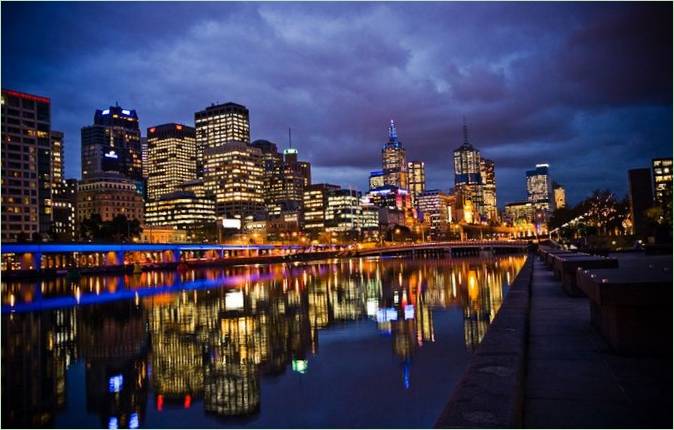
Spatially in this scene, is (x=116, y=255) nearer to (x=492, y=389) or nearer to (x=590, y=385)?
(x=590, y=385)

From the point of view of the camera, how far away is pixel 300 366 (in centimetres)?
1576

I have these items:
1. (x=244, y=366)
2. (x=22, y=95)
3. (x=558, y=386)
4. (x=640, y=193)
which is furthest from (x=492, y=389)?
(x=22, y=95)

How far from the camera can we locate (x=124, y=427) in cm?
1107

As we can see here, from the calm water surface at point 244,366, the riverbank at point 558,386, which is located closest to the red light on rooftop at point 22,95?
the calm water surface at point 244,366

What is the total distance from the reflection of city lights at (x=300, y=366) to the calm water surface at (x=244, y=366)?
0.03 metres

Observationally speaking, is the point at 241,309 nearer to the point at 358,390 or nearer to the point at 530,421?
the point at 358,390

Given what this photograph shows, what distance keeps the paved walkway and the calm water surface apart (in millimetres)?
2293

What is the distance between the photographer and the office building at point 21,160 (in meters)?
147

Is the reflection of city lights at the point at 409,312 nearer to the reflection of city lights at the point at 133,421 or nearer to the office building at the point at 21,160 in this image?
the reflection of city lights at the point at 133,421

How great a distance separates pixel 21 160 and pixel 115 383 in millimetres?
162867

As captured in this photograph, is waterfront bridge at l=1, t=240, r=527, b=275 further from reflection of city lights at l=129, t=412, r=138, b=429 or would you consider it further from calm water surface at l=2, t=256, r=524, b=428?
reflection of city lights at l=129, t=412, r=138, b=429

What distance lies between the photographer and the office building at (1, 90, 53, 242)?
482 ft

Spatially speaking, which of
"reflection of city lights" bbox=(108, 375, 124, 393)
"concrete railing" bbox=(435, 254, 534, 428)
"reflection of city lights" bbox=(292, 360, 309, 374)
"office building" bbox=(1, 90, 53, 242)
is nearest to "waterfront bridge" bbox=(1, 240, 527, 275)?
"office building" bbox=(1, 90, 53, 242)

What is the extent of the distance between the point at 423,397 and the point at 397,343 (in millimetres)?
6248
